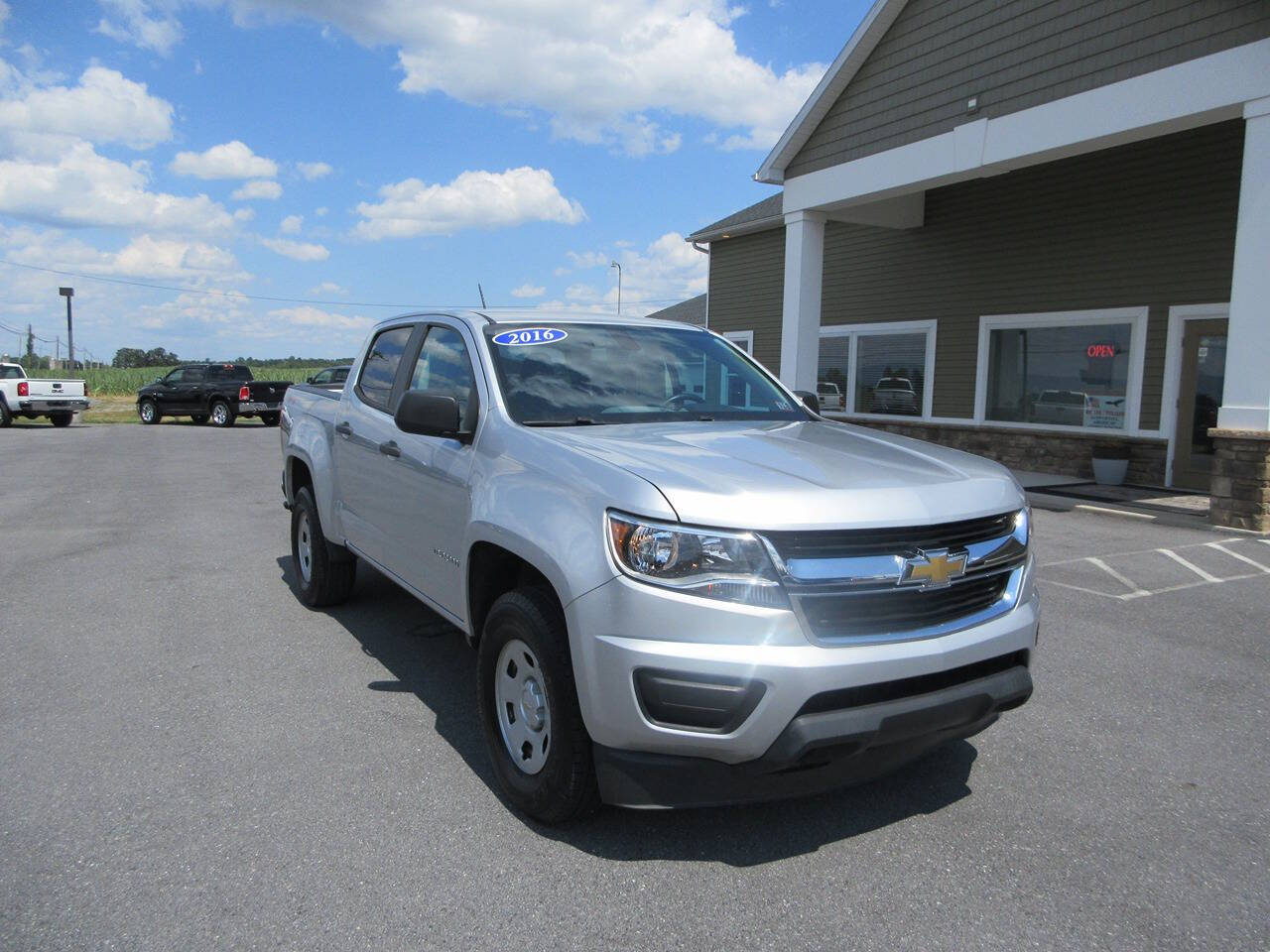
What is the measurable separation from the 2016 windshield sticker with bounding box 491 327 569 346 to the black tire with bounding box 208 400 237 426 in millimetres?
25216

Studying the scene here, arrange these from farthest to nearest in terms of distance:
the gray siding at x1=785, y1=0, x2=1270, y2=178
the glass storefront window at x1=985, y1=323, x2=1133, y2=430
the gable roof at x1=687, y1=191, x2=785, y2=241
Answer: the gable roof at x1=687, y1=191, x2=785, y2=241 → the glass storefront window at x1=985, y1=323, x2=1133, y2=430 → the gray siding at x1=785, y1=0, x2=1270, y2=178

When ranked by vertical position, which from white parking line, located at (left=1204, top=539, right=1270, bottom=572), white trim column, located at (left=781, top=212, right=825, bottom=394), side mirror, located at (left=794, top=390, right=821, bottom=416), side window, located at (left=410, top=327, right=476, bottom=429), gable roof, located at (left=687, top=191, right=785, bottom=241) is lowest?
white parking line, located at (left=1204, top=539, right=1270, bottom=572)

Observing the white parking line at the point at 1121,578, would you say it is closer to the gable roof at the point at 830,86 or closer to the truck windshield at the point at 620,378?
the truck windshield at the point at 620,378

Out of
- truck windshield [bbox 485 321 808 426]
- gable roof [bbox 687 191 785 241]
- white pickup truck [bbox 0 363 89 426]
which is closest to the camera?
truck windshield [bbox 485 321 808 426]

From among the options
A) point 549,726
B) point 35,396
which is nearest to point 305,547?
point 549,726

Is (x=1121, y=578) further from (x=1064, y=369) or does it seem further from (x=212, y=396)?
(x=212, y=396)

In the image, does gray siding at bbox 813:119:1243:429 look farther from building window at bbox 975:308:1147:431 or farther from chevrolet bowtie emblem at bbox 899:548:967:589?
chevrolet bowtie emblem at bbox 899:548:967:589

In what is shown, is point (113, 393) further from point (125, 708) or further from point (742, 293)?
point (125, 708)

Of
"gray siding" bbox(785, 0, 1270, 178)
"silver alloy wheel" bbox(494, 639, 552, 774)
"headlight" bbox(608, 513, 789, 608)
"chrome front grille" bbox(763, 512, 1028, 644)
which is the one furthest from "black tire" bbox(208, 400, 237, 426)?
"chrome front grille" bbox(763, 512, 1028, 644)

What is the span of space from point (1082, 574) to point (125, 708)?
6685mm

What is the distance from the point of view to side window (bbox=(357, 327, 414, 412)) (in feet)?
16.3

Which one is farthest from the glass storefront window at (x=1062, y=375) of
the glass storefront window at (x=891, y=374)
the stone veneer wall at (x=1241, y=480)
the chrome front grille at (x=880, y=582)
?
the chrome front grille at (x=880, y=582)

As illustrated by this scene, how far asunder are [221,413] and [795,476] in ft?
89.0

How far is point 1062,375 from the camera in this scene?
1427 centimetres
